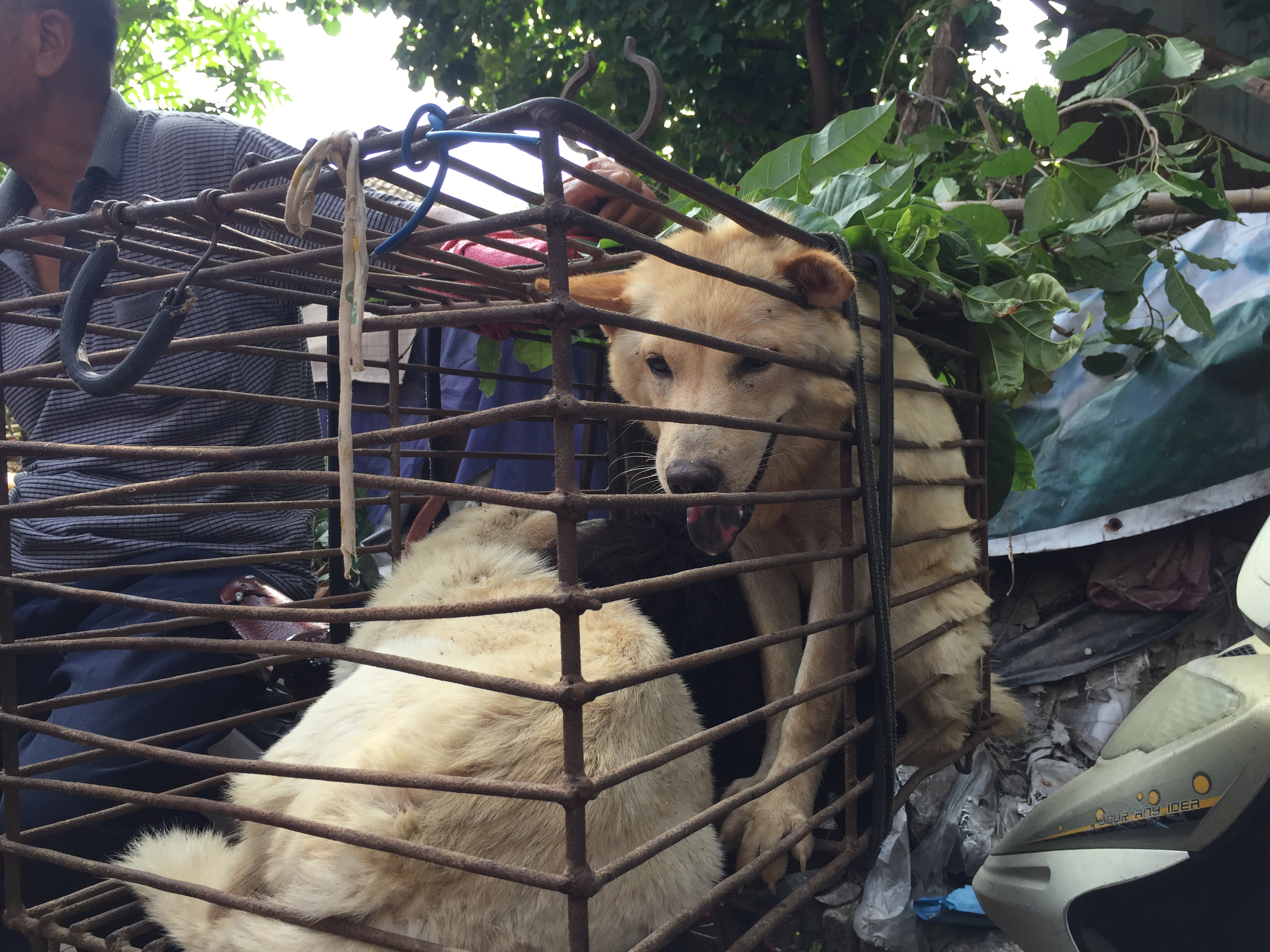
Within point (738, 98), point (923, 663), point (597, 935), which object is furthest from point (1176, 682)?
point (738, 98)

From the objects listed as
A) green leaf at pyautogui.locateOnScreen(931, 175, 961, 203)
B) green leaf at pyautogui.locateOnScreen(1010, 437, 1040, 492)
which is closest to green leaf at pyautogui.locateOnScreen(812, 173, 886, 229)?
green leaf at pyautogui.locateOnScreen(931, 175, 961, 203)

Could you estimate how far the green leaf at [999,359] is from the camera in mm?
1954

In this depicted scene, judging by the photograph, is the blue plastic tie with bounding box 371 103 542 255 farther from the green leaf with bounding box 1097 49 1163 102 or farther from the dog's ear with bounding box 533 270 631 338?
the green leaf with bounding box 1097 49 1163 102

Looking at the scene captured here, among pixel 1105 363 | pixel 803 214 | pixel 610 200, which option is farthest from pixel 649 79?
pixel 1105 363

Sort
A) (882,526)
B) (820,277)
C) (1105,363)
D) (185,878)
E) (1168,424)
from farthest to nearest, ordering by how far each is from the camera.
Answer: (1168,424)
(1105,363)
(882,526)
(820,277)
(185,878)

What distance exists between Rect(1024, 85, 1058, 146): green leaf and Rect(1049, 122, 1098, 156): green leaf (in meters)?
0.02

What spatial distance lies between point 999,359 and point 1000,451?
0.42 meters

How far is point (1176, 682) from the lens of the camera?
1.77 metres

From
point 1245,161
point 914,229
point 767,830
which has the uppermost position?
point 1245,161

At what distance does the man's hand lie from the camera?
5.70 feet

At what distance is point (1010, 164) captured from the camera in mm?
2021

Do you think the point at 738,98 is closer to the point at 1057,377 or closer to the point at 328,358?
the point at 1057,377

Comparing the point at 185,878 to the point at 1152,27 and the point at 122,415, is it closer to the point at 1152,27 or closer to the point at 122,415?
the point at 122,415

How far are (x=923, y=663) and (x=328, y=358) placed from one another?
1566 mm
